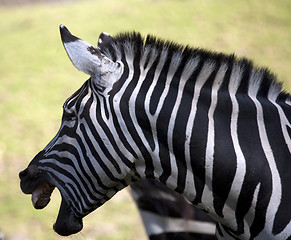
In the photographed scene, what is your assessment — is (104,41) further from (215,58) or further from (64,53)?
(64,53)

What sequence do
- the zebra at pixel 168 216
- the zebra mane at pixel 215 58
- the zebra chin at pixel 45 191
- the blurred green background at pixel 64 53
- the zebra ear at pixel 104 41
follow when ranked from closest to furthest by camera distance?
the zebra mane at pixel 215 58, the zebra ear at pixel 104 41, the zebra chin at pixel 45 191, the zebra at pixel 168 216, the blurred green background at pixel 64 53

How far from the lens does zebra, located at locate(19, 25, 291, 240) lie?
8.08 ft

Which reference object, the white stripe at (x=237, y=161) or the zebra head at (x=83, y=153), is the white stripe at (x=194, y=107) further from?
the zebra head at (x=83, y=153)

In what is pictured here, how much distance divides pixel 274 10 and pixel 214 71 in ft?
39.4

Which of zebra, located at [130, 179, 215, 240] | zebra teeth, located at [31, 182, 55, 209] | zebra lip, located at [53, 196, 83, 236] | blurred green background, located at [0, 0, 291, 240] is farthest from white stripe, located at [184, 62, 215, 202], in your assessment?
blurred green background, located at [0, 0, 291, 240]

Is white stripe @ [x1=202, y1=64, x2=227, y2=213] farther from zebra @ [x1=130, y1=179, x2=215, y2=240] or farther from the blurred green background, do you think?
the blurred green background

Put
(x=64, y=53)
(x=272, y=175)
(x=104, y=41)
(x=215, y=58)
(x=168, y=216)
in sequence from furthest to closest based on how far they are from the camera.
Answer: (x=64, y=53), (x=168, y=216), (x=104, y=41), (x=215, y=58), (x=272, y=175)

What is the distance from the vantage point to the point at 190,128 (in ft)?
8.19

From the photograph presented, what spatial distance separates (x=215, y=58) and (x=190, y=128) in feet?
1.37

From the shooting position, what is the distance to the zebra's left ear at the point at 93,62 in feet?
8.11

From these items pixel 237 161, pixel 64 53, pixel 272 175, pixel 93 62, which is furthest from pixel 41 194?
pixel 64 53

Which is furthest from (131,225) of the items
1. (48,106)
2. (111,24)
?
(111,24)

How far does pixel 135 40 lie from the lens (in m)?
2.69

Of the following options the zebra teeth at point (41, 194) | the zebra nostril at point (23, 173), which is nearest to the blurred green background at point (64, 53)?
the zebra teeth at point (41, 194)
